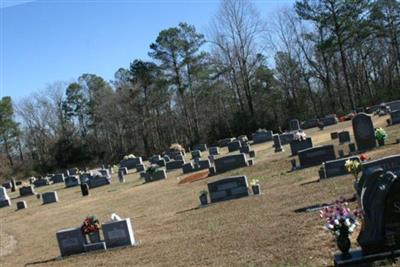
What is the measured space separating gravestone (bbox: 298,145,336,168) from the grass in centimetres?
97

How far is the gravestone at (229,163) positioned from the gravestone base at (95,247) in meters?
14.2

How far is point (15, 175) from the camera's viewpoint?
77.1m

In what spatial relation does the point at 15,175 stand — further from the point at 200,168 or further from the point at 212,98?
the point at 200,168

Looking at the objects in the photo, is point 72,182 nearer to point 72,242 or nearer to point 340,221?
point 72,242

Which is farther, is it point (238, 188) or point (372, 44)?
point (372, 44)

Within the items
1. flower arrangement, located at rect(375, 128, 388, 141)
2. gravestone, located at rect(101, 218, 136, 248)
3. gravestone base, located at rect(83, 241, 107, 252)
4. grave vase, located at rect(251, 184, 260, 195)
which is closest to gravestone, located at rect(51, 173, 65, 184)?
flower arrangement, located at rect(375, 128, 388, 141)

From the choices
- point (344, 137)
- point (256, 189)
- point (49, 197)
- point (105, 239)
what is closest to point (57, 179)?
point (49, 197)

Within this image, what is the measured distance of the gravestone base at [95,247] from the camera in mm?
14945

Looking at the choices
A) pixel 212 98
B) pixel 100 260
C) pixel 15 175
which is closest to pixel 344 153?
pixel 100 260

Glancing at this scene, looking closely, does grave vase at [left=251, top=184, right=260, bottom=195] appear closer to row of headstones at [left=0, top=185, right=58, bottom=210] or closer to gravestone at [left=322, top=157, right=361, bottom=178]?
gravestone at [left=322, top=157, right=361, bottom=178]

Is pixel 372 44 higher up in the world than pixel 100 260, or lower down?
higher up

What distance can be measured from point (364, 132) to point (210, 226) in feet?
37.4

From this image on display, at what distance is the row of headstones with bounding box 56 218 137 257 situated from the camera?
1466 centimetres

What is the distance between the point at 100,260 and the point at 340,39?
48.0m
